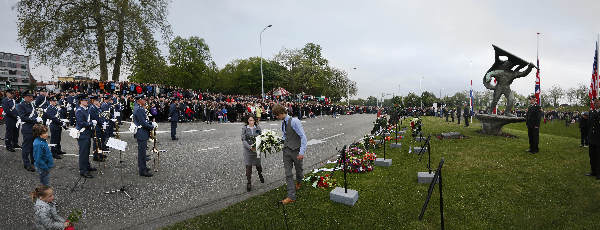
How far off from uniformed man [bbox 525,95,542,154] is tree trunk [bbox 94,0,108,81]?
31017mm

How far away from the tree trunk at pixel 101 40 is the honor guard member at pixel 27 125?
20.0 meters

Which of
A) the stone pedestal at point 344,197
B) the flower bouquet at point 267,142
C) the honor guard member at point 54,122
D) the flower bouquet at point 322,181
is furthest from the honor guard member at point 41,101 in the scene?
the stone pedestal at point 344,197

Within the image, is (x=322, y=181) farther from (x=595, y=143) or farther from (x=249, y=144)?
(x=595, y=143)

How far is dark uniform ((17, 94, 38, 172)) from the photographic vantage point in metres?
8.05

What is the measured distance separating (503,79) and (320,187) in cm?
1421

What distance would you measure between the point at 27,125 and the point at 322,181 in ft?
29.6

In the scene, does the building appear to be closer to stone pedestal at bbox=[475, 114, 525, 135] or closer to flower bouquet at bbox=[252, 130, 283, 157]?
flower bouquet at bbox=[252, 130, 283, 157]

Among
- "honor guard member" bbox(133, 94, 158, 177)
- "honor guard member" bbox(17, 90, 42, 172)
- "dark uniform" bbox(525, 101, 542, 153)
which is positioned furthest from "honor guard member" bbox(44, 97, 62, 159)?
"dark uniform" bbox(525, 101, 542, 153)

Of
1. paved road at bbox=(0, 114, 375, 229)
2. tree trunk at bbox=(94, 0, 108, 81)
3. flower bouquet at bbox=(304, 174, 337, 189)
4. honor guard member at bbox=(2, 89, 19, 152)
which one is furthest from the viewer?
tree trunk at bbox=(94, 0, 108, 81)

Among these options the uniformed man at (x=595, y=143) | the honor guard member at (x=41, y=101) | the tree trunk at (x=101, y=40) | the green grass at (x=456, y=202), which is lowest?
the green grass at (x=456, y=202)

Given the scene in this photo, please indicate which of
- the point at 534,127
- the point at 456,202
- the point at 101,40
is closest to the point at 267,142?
the point at 456,202

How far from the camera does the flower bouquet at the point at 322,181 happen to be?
7035 millimetres

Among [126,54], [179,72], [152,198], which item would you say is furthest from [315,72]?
[152,198]

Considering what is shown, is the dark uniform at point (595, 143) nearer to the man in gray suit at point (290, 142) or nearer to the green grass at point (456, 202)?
the green grass at point (456, 202)
